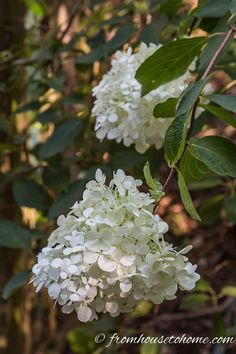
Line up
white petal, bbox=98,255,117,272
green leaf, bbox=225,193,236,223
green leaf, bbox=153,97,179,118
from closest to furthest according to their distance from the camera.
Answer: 1. white petal, bbox=98,255,117,272
2. green leaf, bbox=153,97,179,118
3. green leaf, bbox=225,193,236,223

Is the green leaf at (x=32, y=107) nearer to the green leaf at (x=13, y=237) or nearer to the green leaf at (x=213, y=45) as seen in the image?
the green leaf at (x=13, y=237)

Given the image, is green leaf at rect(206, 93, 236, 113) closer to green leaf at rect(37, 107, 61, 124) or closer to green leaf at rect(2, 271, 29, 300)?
green leaf at rect(2, 271, 29, 300)

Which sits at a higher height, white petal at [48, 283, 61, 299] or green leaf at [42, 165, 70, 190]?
white petal at [48, 283, 61, 299]

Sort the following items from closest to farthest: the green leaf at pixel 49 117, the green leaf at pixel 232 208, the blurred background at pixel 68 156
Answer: the blurred background at pixel 68 156
the green leaf at pixel 232 208
the green leaf at pixel 49 117

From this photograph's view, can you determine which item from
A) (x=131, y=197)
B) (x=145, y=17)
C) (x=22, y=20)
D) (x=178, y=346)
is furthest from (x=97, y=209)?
(x=178, y=346)

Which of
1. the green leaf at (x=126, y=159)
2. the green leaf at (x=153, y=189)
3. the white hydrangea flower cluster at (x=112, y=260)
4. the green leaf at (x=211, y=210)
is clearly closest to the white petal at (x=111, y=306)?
the white hydrangea flower cluster at (x=112, y=260)

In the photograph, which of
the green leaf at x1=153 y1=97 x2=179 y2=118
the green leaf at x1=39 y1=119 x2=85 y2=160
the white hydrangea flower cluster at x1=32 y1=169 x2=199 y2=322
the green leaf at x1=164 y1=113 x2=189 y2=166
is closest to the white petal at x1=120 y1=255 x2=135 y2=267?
the white hydrangea flower cluster at x1=32 y1=169 x2=199 y2=322
